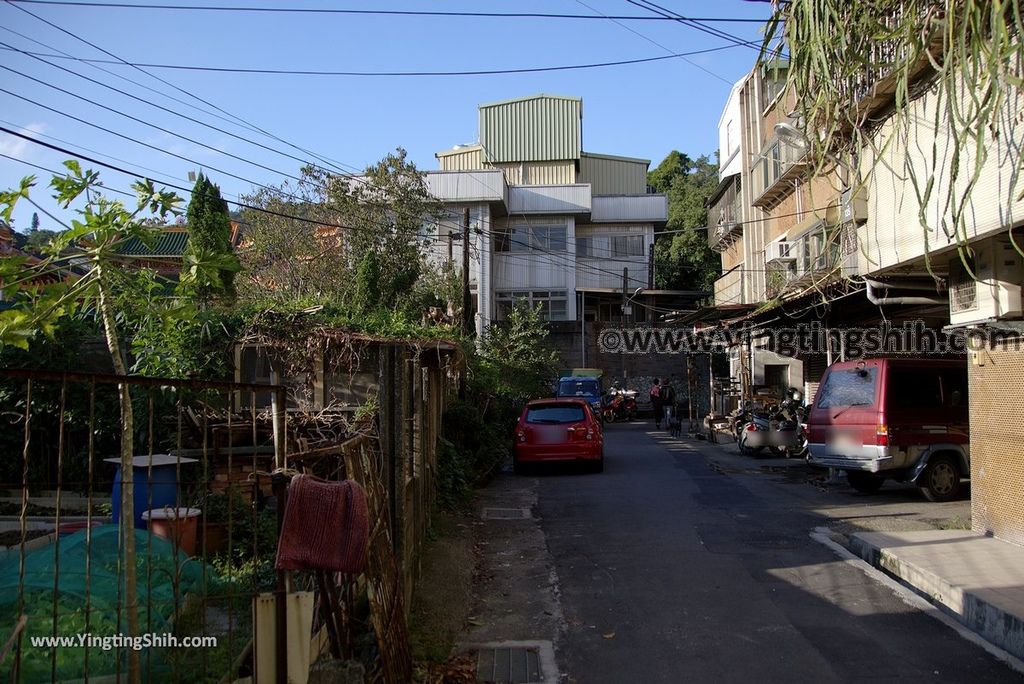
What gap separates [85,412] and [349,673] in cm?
756

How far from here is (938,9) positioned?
4.84 metres

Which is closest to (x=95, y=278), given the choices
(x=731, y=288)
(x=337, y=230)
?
(x=337, y=230)

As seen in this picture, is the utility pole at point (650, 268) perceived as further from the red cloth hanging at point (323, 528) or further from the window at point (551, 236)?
the red cloth hanging at point (323, 528)

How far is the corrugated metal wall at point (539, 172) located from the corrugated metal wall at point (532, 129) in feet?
0.92

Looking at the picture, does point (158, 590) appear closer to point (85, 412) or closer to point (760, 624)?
point (760, 624)

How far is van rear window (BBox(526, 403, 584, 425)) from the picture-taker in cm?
1577

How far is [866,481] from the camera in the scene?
13180 millimetres

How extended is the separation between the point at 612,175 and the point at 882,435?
32326mm

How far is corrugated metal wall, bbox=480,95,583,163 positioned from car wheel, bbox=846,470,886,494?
28.0 m

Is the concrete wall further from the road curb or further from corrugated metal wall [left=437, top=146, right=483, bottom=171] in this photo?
the road curb

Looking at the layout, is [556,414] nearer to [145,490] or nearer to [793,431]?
[793,431]

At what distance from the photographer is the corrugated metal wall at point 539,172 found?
39.3 meters

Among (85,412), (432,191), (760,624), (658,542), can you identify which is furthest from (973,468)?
(432,191)

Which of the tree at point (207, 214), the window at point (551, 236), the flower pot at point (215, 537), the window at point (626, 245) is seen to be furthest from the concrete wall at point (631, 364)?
the flower pot at point (215, 537)
